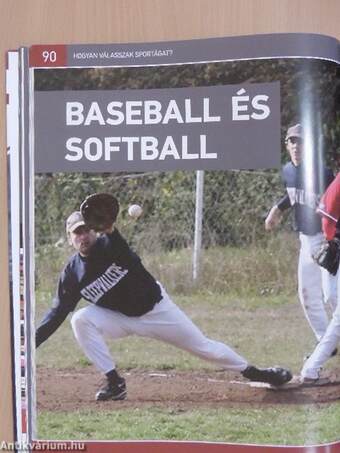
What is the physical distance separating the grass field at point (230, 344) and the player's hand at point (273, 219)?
2 cm

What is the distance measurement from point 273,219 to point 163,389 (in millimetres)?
176

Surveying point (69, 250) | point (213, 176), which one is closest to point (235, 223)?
point (213, 176)

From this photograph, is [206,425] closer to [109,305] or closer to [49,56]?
[109,305]

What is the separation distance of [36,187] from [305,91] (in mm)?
247

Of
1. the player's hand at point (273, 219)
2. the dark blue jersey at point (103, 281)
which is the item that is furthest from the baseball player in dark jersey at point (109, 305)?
the player's hand at point (273, 219)

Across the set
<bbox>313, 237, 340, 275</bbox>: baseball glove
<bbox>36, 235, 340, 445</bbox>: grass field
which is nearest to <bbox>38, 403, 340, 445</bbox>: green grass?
<bbox>36, 235, 340, 445</bbox>: grass field

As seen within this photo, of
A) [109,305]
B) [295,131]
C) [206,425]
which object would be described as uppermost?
[295,131]

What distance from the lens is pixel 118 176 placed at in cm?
64

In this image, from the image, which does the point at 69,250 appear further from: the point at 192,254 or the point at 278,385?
the point at 278,385

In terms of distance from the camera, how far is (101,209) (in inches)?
25.3

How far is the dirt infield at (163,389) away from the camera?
637 mm

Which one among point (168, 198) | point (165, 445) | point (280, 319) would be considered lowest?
point (165, 445)

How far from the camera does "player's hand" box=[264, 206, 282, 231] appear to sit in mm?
625

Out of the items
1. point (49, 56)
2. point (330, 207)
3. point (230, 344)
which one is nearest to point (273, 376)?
point (230, 344)
